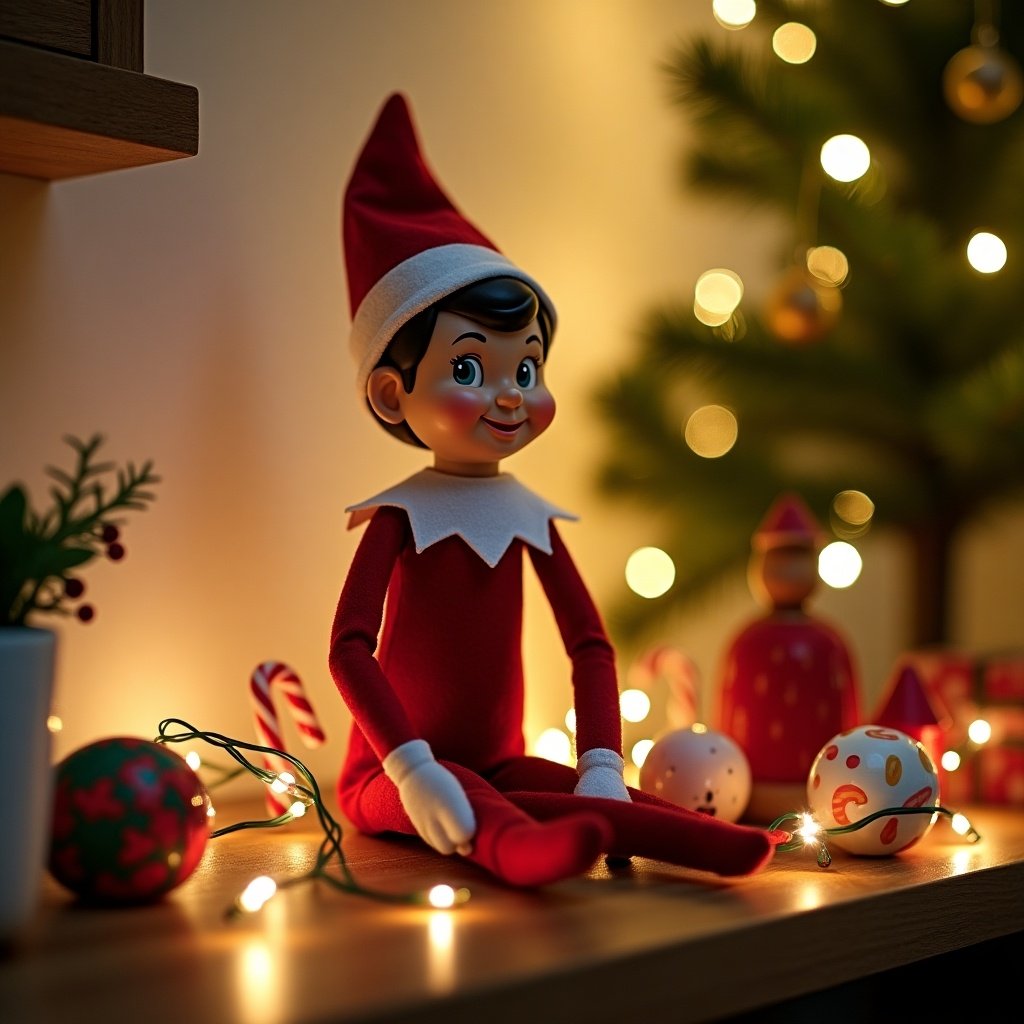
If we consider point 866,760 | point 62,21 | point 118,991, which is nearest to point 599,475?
point 866,760

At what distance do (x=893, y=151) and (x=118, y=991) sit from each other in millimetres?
1406

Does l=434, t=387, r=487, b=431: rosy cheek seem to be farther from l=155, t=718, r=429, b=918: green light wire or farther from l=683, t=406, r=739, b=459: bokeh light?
l=683, t=406, r=739, b=459: bokeh light

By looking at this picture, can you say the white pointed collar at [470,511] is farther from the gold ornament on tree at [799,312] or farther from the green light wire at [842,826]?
the gold ornament on tree at [799,312]

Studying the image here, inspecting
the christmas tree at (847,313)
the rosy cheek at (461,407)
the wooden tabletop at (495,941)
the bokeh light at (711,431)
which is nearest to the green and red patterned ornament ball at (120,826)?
the wooden tabletop at (495,941)

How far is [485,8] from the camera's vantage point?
57.8 inches

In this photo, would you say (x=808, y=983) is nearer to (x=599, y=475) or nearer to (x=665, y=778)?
(x=665, y=778)

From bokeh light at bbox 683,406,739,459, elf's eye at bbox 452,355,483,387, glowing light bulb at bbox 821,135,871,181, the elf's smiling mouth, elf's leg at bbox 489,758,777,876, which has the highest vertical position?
glowing light bulb at bbox 821,135,871,181

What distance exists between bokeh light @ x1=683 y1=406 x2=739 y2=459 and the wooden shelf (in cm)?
84

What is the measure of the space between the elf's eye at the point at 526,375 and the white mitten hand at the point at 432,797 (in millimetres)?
317

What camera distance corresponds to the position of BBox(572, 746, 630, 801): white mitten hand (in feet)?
3.13

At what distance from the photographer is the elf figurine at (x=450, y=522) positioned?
3.30 feet

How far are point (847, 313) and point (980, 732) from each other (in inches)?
22.2

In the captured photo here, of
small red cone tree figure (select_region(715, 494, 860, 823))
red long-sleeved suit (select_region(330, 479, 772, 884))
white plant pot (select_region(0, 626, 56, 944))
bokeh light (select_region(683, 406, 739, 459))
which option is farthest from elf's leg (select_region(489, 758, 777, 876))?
bokeh light (select_region(683, 406, 739, 459))

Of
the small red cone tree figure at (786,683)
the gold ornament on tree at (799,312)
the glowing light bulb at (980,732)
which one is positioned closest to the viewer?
the small red cone tree figure at (786,683)
